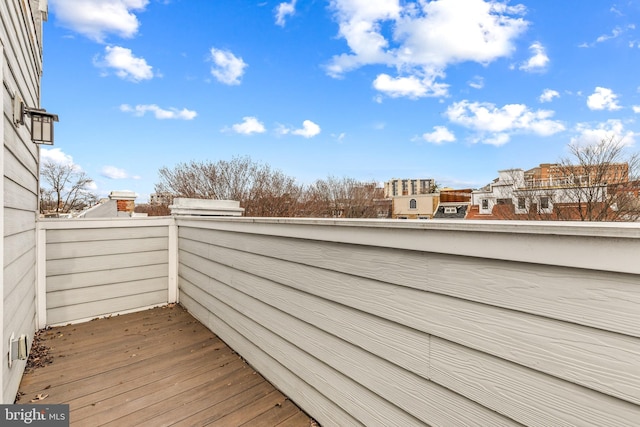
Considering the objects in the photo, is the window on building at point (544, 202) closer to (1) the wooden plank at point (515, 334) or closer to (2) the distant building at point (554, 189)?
(2) the distant building at point (554, 189)

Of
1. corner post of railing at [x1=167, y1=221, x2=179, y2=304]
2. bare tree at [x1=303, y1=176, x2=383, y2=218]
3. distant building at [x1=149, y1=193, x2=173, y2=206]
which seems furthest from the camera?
bare tree at [x1=303, y1=176, x2=383, y2=218]

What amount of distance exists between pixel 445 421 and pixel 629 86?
20477 millimetres

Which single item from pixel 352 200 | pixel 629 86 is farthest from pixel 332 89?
pixel 629 86

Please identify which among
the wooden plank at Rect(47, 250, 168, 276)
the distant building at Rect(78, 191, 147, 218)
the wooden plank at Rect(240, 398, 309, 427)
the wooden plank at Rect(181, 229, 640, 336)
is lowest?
the wooden plank at Rect(240, 398, 309, 427)

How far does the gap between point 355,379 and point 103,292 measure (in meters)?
3.50

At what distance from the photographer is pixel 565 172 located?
Result: 43.8 feet

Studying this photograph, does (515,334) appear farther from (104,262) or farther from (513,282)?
(104,262)

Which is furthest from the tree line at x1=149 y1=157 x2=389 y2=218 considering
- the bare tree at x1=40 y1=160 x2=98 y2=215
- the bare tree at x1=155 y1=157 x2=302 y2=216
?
the bare tree at x1=40 y1=160 x2=98 y2=215

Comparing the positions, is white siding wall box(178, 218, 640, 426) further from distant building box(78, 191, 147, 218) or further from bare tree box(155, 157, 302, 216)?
bare tree box(155, 157, 302, 216)

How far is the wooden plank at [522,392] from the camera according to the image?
0.82 m

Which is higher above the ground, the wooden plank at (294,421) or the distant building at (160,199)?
the distant building at (160,199)

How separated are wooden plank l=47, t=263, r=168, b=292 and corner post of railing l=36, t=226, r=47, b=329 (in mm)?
66

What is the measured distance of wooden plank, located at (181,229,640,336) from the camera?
801 mm

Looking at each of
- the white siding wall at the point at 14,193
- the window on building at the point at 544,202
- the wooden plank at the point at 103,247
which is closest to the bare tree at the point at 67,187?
the wooden plank at the point at 103,247
